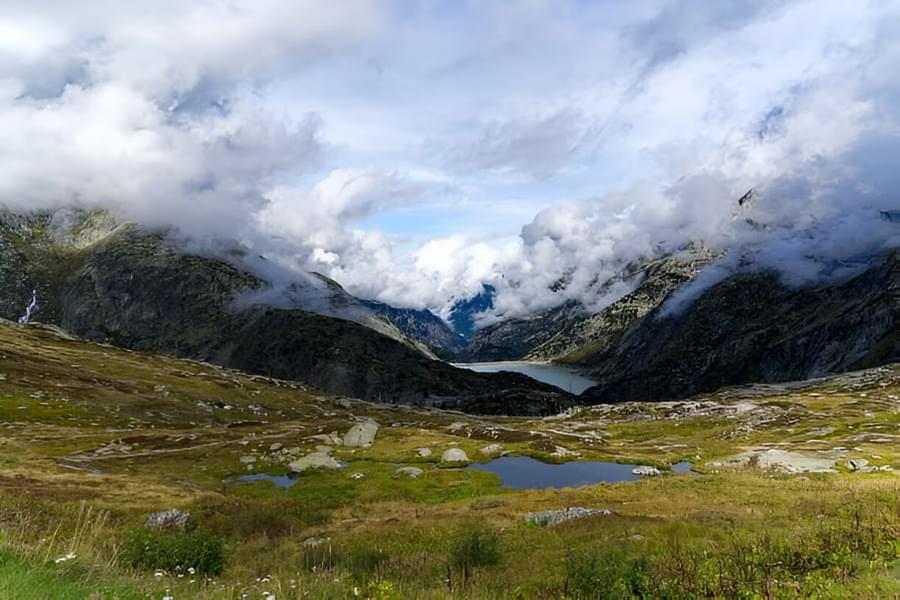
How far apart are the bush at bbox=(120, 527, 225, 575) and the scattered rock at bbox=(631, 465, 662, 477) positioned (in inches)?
2934

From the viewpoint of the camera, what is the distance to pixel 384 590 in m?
10.5

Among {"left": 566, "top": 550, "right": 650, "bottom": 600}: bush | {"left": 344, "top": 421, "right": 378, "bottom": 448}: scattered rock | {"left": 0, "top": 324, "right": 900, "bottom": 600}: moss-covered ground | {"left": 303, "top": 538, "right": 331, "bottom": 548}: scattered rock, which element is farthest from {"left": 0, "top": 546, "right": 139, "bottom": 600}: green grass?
{"left": 344, "top": 421, "right": 378, "bottom": 448}: scattered rock

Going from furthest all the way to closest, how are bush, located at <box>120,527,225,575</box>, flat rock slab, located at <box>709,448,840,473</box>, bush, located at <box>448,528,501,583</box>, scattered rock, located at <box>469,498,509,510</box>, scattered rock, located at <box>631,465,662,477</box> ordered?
1. scattered rock, located at <box>631,465,662,477</box>
2. flat rock slab, located at <box>709,448,840,473</box>
3. scattered rock, located at <box>469,498,509,510</box>
4. bush, located at <box>448,528,501,583</box>
5. bush, located at <box>120,527,225,575</box>

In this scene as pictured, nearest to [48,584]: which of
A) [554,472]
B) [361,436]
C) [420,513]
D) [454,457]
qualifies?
[420,513]

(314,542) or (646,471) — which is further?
(646,471)

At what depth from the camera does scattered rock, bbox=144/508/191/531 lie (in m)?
36.4

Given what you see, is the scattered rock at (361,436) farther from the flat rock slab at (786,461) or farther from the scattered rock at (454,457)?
the flat rock slab at (786,461)

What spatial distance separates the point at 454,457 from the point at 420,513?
56.6 m

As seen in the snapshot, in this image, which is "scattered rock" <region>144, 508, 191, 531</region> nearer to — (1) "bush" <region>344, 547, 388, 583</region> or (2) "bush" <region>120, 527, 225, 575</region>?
(2) "bush" <region>120, 527, 225, 575</region>

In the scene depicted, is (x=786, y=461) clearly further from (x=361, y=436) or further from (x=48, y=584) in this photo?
(x=48, y=584)

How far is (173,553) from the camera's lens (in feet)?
66.4

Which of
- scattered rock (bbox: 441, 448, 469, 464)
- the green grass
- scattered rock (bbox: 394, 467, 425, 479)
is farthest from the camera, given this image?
A: scattered rock (bbox: 441, 448, 469, 464)

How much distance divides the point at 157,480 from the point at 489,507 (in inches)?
2084

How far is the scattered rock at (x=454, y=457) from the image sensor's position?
101 meters
